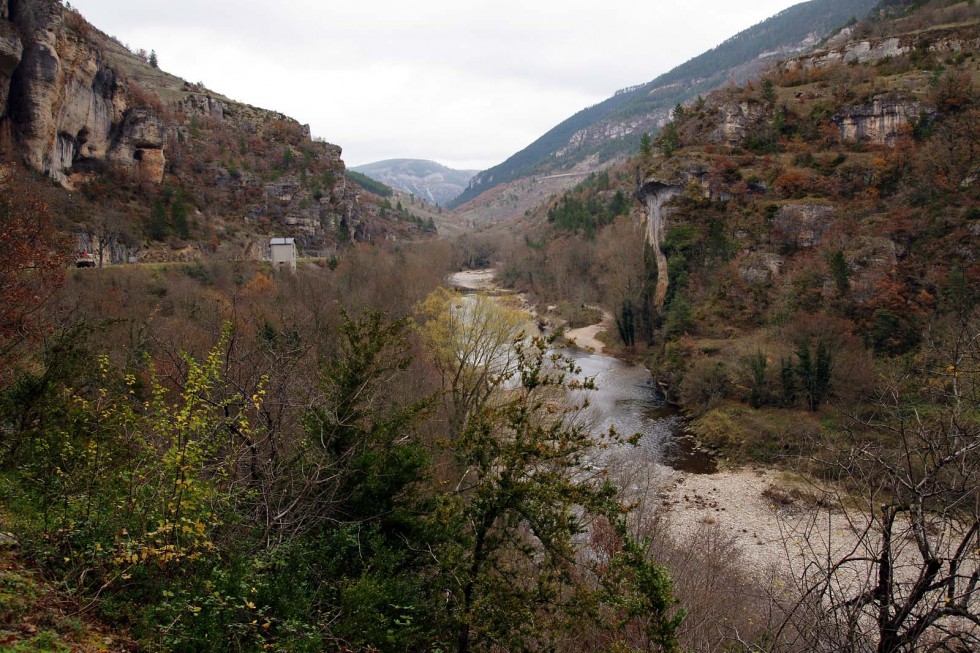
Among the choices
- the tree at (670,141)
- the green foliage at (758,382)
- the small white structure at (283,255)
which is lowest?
the green foliage at (758,382)

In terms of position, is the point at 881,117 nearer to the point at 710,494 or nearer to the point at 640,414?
the point at 640,414

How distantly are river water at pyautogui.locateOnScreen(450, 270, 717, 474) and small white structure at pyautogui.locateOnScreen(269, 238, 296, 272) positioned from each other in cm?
2401

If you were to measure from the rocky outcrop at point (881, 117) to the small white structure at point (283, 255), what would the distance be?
46729 millimetres

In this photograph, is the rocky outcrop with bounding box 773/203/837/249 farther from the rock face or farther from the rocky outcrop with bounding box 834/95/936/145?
the rock face

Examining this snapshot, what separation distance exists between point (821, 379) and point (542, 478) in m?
27.9

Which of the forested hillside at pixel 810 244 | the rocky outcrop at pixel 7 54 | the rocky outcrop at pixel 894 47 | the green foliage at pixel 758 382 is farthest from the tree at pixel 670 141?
the rocky outcrop at pixel 7 54

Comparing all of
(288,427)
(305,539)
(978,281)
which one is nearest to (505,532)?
(305,539)

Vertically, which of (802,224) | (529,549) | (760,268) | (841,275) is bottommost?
(529,549)

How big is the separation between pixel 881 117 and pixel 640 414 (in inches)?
1302

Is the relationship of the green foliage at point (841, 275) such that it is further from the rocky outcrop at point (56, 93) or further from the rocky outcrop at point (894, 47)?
the rocky outcrop at point (56, 93)

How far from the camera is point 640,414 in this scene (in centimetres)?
3150

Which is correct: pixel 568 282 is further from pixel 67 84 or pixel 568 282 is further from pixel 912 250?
pixel 67 84

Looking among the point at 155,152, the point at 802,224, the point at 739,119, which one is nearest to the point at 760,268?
the point at 802,224

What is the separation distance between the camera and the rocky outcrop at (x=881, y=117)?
134ft
